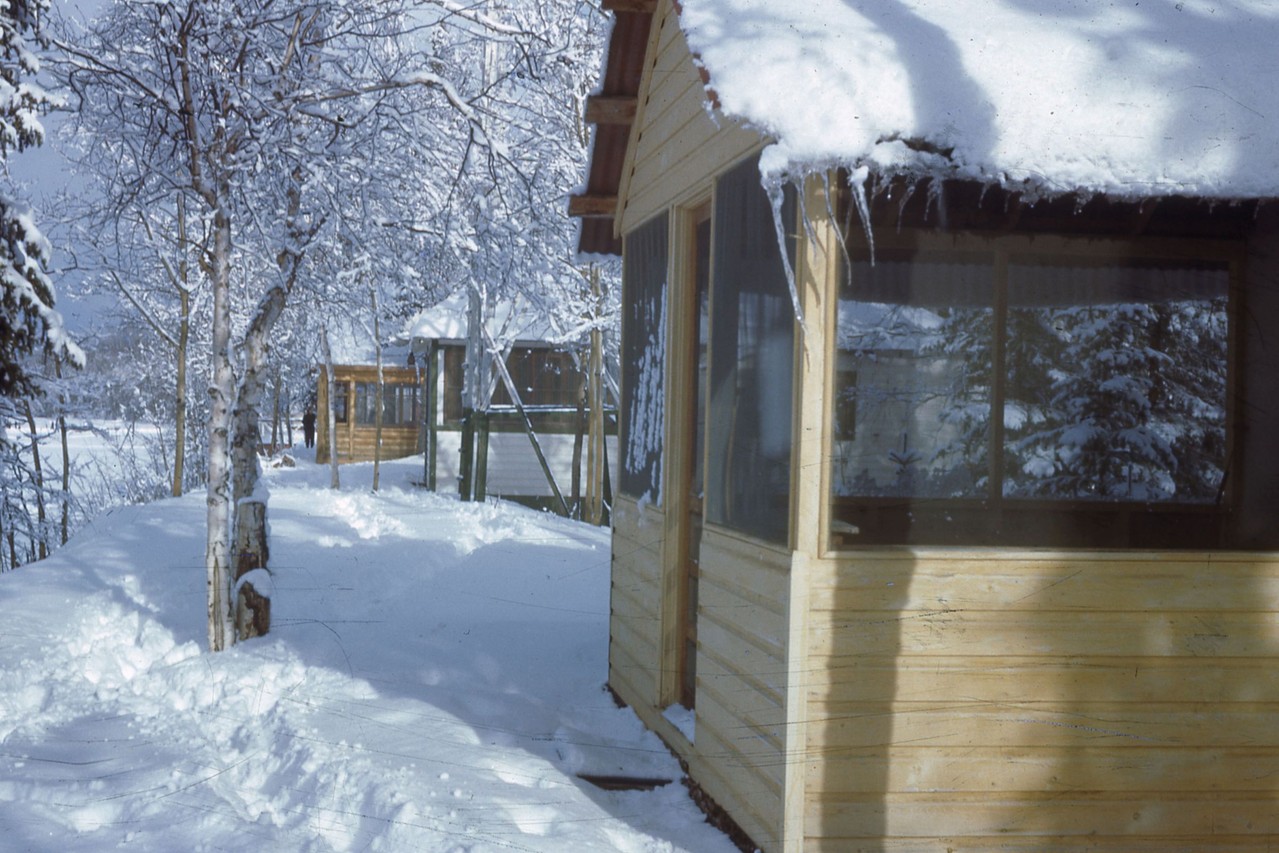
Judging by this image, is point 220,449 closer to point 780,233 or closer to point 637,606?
point 637,606

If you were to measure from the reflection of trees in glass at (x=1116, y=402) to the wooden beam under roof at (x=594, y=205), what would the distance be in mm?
2882

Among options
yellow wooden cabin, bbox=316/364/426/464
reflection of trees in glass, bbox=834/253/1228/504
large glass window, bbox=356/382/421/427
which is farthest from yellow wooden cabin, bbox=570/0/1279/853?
large glass window, bbox=356/382/421/427

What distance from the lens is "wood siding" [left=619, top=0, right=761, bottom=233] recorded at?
5.63 meters

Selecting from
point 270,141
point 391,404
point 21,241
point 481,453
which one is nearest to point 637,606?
point 270,141

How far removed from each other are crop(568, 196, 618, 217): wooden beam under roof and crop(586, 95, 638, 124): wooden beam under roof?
30.8 inches

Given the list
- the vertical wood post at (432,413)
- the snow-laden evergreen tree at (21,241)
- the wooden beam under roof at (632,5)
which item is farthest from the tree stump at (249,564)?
the vertical wood post at (432,413)

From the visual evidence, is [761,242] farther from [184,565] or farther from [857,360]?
[184,565]

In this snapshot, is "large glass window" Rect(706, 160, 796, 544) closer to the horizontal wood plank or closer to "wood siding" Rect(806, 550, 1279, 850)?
"wood siding" Rect(806, 550, 1279, 850)

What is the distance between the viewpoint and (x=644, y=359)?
7.42 m

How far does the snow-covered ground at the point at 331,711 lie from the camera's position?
17.1ft

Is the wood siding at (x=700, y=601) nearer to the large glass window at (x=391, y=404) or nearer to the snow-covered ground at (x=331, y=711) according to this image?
the snow-covered ground at (x=331, y=711)

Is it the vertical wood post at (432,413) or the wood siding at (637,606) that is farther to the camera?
the vertical wood post at (432,413)

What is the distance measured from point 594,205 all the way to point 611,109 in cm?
98

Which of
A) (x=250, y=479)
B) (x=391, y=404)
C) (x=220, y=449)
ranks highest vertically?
(x=391, y=404)
